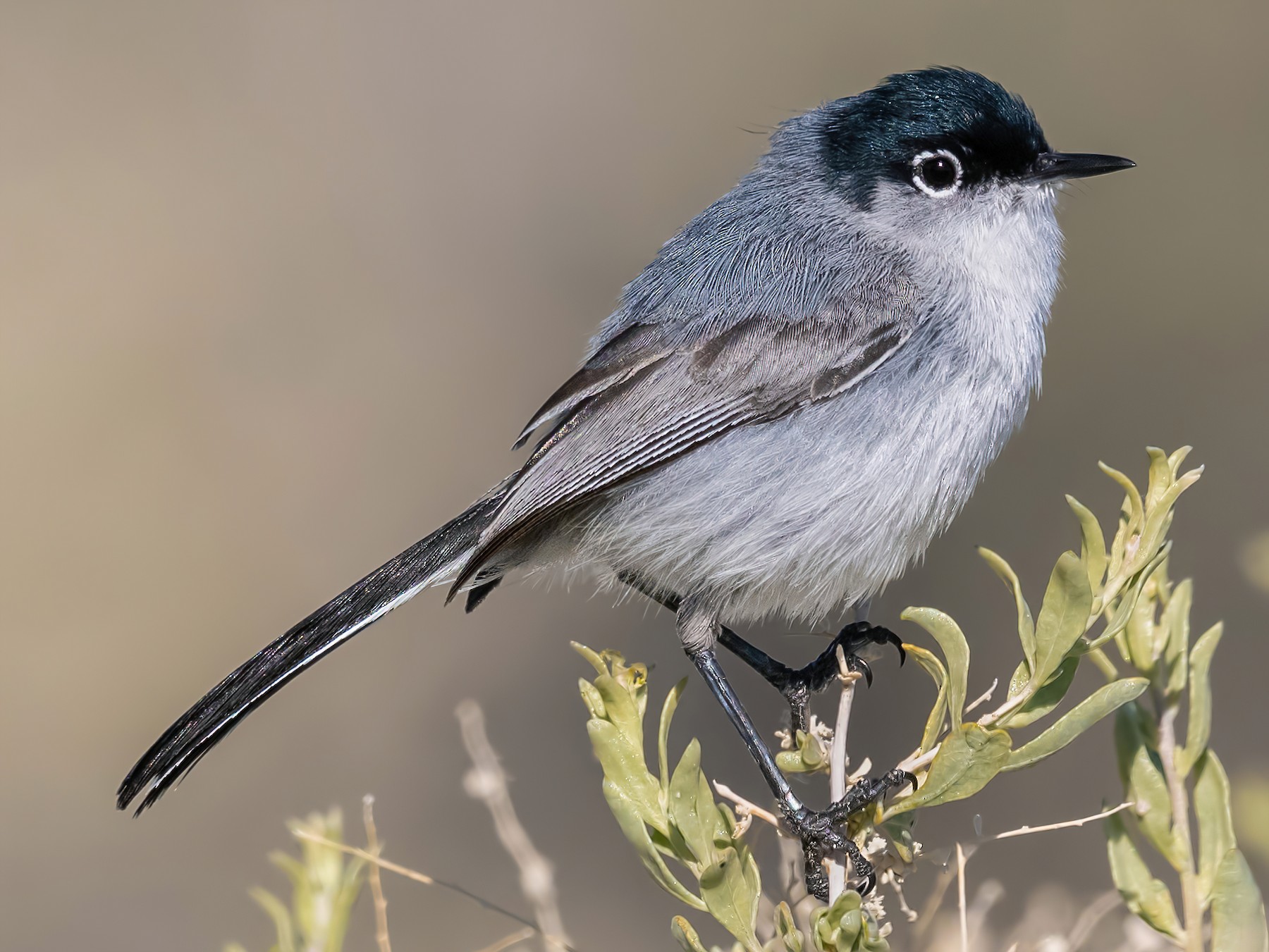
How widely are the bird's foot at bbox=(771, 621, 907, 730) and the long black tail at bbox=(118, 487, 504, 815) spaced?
749mm

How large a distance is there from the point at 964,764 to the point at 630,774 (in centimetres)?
37

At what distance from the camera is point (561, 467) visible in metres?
2.54

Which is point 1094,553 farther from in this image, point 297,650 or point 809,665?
point 297,650

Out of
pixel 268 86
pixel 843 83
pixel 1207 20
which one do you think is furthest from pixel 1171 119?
pixel 268 86

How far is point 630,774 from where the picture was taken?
53.9 inches

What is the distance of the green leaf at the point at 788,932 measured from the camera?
4.04 feet

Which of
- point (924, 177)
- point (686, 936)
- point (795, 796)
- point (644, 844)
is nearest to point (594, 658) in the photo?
point (644, 844)

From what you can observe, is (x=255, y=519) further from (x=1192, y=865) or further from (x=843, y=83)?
(x=1192, y=865)

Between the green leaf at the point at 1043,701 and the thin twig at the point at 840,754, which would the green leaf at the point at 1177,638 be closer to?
the green leaf at the point at 1043,701

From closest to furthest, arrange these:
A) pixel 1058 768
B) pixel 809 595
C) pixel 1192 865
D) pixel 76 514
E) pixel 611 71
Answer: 1. pixel 1192 865
2. pixel 809 595
3. pixel 1058 768
4. pixel 76 514
5. pixel 611 71

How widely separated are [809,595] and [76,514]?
3.91m

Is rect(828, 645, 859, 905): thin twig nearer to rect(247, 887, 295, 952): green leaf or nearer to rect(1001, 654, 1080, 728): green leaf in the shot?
rect(1001, 654, 1080, 728): green leaf

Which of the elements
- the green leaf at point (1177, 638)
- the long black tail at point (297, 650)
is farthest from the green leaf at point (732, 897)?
the long black tail at point (297, 650)

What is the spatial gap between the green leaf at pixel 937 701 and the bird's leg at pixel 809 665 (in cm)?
77
